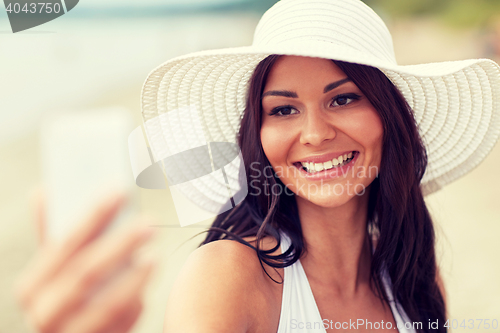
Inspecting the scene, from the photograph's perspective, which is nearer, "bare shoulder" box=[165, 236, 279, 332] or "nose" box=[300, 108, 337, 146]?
"bare shoulder" box=[165, 236, 279, 332]

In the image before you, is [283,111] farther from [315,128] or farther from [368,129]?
[368,129]

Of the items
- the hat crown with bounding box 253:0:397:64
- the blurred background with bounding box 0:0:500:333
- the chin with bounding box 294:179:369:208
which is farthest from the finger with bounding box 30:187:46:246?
the chin with bounding box 294:179:369:208

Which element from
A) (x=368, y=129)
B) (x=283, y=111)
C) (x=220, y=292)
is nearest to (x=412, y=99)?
(x=368, y=129)

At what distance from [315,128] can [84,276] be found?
0.95 meters

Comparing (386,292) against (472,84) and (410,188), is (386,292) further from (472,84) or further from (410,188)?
(472,84)

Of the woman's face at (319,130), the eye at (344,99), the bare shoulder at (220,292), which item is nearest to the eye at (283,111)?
the woman's face at (319,130)

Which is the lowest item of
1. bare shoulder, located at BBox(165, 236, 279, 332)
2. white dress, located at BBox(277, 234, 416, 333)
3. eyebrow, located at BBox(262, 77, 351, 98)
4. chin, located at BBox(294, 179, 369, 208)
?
white dress, located at BBox(277, 234, 416, 333)

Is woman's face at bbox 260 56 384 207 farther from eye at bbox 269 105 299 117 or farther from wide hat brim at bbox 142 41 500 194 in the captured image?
wide hat brim at bbox 142 41 500 194

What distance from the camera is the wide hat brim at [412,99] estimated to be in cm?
136

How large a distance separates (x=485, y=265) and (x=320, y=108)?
12.3 feet

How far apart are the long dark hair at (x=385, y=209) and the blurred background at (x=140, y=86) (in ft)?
1.05

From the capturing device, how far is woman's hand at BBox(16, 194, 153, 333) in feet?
1.34

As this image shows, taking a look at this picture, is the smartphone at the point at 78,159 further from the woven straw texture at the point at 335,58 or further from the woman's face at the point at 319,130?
the woman's face at the point at 319,130

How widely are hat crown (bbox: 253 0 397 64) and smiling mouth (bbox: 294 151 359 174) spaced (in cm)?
35
